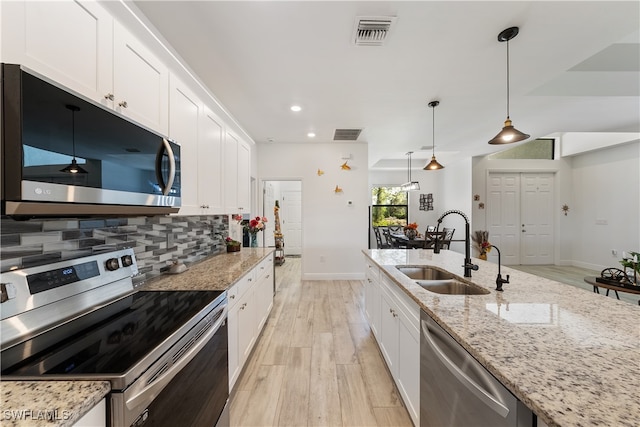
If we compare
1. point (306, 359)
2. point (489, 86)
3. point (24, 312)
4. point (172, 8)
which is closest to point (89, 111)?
point (24, 312)

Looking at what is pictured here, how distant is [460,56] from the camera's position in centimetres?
224

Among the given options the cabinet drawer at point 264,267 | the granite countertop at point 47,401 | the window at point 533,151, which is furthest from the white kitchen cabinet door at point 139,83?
the window at point 533,151

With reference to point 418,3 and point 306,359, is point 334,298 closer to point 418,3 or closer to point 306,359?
point 306,359

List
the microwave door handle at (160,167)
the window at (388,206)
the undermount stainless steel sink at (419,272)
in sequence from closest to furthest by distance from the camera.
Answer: the microwave door handle at (160,167) < the undermount stainless steel sink at (419,272) < the window at (388,206)

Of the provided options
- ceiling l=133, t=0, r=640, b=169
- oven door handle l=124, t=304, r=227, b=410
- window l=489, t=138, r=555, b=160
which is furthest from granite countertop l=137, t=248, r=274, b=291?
window l=489, t=138, r=555, b=160

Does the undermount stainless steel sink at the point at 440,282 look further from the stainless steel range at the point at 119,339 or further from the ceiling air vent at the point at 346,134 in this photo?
the ceiling air vent at the point at 346,134

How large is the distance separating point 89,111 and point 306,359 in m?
2.37

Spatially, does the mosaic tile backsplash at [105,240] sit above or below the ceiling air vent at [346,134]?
below

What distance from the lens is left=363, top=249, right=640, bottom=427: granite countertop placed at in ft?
1.99

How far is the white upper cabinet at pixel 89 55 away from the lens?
828mm

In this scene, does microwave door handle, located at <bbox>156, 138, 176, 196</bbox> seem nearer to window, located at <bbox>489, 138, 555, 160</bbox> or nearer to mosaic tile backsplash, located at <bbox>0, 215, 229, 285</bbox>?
mosaic tile backsplash, located at <bbox>0, 215, 229, 285</bbox>

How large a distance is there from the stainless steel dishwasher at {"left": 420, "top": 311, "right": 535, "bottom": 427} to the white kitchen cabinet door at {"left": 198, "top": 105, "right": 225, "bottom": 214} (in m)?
1.86

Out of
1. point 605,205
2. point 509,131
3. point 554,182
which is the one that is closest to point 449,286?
point 509,131

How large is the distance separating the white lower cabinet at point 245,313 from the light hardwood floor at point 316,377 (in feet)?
0.68
